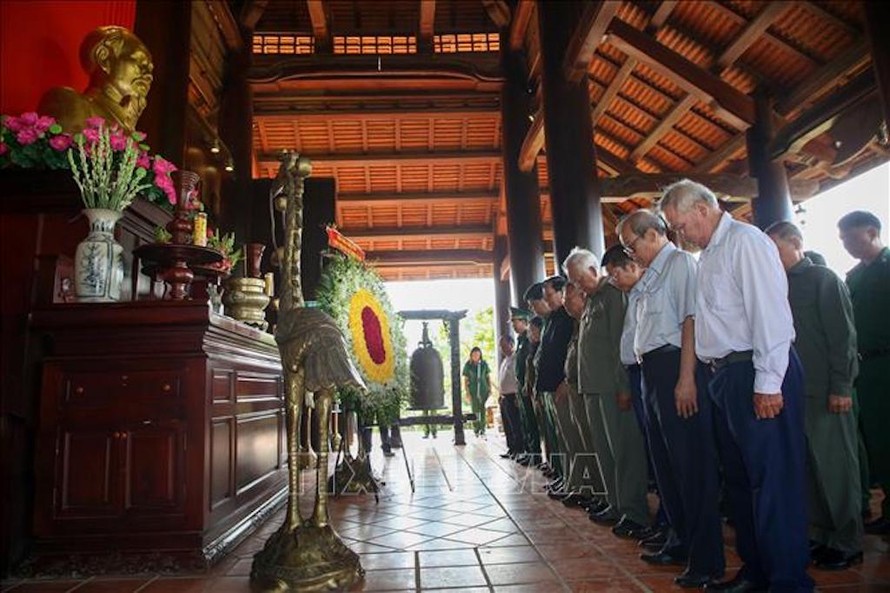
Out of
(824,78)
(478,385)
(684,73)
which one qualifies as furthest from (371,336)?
(824,78)

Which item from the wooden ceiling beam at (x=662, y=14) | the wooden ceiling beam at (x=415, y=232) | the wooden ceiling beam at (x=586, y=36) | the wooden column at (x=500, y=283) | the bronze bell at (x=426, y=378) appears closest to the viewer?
the wooden ceiling beam at (x=586, y=36)

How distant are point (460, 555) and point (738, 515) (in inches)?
44.2

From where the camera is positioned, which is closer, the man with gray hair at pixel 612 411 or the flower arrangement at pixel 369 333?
the man with gray hair at pixel 612 411

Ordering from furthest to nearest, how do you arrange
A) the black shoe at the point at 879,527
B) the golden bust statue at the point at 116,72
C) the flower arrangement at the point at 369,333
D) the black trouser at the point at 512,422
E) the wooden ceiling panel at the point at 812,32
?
the black trouser at the point at 512,422
the wooden ceiling panel at the point at 812,32
the flower arrangement at the point at 369,333
the golden bust statue at the point at 116,72
the black shoe at the point at 879,527

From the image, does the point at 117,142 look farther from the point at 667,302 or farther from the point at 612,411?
the point at 612,411

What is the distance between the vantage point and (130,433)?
231 centimetres

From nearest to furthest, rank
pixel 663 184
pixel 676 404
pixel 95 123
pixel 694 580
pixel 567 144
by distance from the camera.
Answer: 1. pixel 694 580
2. pixel 676 404
3. pixel 95 123
4. pixel 567 144
5. pixel 663 184

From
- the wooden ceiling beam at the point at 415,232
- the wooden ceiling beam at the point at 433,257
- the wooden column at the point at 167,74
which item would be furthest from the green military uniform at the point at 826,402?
the wooden ceiling beam at the point at 433,257

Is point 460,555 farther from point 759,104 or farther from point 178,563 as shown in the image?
point 759,104

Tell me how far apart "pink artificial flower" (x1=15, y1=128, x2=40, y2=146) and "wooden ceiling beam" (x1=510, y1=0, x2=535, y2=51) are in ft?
24.5

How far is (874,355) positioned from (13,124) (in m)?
4.25

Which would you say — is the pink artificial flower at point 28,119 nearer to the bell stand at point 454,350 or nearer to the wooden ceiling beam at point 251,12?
the bell stand at point 454,350

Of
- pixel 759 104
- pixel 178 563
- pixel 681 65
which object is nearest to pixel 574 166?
pixel 681 65

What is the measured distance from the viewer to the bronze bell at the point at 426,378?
6266mm
